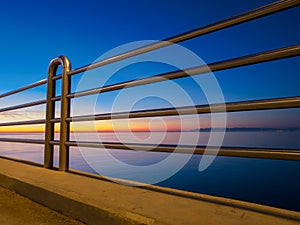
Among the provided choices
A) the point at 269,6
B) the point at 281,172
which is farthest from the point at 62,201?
the point at 281,172

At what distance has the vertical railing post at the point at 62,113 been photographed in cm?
203

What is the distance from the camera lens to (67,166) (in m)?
2.08

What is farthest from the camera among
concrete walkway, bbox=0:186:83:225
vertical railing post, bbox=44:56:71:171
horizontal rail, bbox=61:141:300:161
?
vertical railing post, bbox=44:56:71:171

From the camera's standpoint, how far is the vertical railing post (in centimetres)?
203

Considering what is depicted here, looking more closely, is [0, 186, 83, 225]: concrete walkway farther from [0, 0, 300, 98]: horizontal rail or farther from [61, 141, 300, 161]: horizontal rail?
[0, 0, 300, 98]: horizontal rail

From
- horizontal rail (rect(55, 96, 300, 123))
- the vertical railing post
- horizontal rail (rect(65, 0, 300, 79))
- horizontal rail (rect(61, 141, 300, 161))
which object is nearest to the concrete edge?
horizontal rail (rect(61, 141, 300, 161))

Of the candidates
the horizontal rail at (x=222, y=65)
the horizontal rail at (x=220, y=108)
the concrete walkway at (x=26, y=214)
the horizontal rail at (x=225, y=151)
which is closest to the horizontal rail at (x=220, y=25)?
the horizontal rail at (x=222, y=65)

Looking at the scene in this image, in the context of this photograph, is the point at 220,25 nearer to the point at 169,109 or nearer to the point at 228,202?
the point at 169,109

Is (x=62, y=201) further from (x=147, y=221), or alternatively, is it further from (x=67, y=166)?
(x=67, y=166)

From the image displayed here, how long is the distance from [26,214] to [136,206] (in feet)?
2.06

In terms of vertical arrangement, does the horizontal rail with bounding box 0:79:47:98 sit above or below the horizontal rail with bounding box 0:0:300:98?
below

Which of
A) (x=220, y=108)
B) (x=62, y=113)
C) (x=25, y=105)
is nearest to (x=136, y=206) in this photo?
(x=220, y=108)

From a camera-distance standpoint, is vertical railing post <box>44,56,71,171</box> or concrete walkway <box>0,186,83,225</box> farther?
vertical railing post <box>44,56,71,171</box>

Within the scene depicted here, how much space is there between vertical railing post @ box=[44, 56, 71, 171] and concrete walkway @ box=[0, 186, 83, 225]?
523mm
